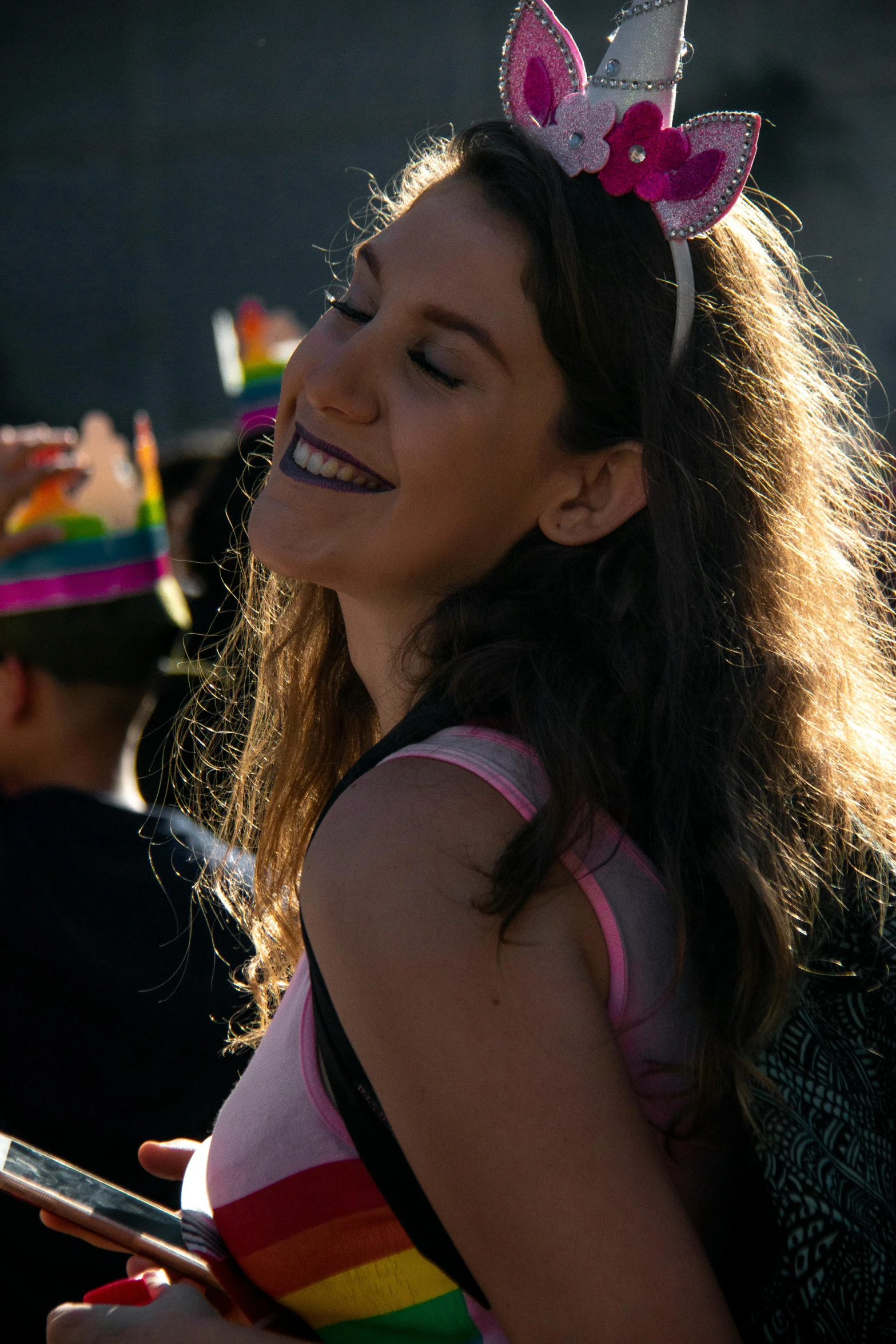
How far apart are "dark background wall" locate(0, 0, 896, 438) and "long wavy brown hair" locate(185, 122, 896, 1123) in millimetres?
6321

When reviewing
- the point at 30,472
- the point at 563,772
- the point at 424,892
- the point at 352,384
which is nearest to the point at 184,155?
the point at 30,472

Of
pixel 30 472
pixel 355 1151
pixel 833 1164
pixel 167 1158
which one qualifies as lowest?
pixel 167 1158

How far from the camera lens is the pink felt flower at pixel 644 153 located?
1.46 metres

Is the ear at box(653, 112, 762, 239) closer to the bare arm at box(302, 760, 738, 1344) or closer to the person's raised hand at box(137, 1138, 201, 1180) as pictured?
the bare arm at box(302, 760, 738, 1344)

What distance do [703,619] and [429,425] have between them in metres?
0.37

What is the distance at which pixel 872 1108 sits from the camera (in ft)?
3.87

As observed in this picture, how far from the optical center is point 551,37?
1599mm

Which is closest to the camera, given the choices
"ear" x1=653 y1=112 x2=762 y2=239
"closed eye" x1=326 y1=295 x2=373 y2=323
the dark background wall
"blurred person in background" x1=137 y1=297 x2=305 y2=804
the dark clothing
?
"ear" x1=653 y1=112 x2=762 y2=239

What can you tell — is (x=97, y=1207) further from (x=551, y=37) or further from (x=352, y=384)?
(x=551, y=37)

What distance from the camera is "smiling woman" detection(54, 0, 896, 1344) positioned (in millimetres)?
1045

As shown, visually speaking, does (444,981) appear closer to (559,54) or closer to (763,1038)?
(763,1038)

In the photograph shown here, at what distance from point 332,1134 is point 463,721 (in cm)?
41

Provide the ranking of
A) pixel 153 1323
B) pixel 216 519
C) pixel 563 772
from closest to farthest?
1. pixel 563 772
2. pixel 153 1323
3. pixel 216 519

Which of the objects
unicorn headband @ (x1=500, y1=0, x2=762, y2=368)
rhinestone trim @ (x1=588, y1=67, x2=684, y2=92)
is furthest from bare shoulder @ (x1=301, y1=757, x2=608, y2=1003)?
rhinestone trim @ (x1=588, y1=67, x2=684, y2=92)
